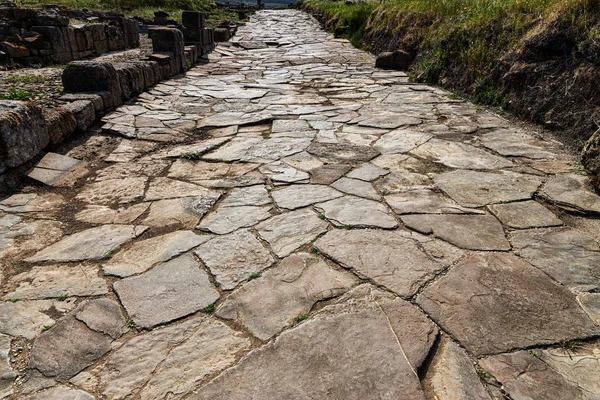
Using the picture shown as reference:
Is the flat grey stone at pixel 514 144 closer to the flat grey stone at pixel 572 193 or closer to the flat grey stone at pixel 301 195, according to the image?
the flat grey stone at pixel 572 193

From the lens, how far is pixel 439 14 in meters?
6.88

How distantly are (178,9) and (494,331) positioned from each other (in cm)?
2105

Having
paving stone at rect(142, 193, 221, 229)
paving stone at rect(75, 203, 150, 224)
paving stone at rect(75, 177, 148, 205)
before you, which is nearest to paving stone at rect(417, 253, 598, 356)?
paving stone at rect(142, 193, 221, 229)

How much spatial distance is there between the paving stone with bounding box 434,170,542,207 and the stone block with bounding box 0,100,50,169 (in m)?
3.31

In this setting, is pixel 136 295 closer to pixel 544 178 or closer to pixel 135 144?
pixel 135 144

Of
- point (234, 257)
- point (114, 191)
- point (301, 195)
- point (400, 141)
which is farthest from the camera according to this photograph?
point (400, 141)

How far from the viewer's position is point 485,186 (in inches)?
114

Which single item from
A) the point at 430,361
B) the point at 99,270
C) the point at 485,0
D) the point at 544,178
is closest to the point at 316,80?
the point at 485,0

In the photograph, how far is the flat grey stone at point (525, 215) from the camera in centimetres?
240

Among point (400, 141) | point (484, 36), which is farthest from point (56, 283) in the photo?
point (484, 36)

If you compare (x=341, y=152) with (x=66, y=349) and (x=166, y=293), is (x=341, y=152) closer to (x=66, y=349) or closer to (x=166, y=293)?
(x=166, y=293)

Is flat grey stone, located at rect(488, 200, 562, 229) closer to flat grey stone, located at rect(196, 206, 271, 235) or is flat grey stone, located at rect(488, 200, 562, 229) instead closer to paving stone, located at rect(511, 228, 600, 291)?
paving stone, located at rect(511, 228, 600, 291)

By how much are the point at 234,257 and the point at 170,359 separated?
710 mm

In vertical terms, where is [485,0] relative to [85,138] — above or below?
above
